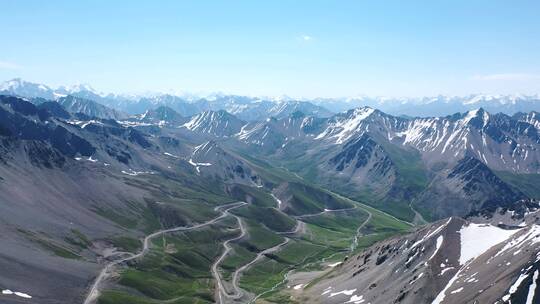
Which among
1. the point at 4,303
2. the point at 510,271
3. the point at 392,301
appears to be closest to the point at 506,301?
the point at 510,271

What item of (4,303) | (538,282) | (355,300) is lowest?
(355,300)

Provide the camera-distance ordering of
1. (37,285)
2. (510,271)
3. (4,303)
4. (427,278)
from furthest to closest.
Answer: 1. (37,285)
2. (427,278)
3. (4,303)
4. (510,271)

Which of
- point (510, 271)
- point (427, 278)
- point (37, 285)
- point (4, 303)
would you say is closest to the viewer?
point (510, 271)

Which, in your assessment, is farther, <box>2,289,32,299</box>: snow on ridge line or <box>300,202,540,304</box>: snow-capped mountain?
<box>2,289,32,299</box>: snow on ridge line

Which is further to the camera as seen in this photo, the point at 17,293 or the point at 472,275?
the point at 17,293

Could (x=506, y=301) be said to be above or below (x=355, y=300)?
above

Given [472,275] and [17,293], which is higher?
[472,275]

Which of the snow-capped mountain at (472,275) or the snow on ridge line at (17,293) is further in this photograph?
the snow on ridge line at (17,293)

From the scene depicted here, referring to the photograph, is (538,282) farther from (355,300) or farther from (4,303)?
(4,303)

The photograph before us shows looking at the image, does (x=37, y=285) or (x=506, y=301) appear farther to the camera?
(x=37, y=285)
